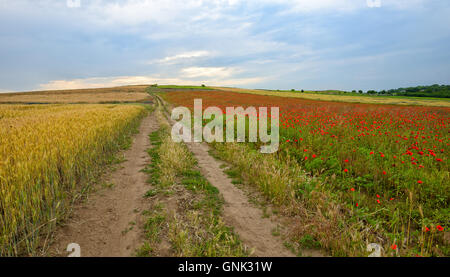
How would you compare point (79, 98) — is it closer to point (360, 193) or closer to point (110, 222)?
point (110, 222)

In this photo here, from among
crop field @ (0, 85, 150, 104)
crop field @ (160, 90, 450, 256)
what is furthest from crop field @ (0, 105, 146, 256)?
crop field @ (0, 85, 150, 104)

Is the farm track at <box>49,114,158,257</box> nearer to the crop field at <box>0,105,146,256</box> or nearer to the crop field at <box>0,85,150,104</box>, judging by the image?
the crop field at <box>0,105,146,256</box>

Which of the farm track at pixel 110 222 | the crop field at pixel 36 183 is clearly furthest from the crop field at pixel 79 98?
the farm track at pixel 110 222

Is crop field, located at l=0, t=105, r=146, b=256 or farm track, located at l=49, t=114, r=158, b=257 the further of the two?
farm track, located at l=49, t=114, r=158, b=257

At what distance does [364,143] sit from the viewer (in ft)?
25.6

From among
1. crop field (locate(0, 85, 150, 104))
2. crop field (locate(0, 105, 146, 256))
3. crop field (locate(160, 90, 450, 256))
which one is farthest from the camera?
crop field (locate(0, 85, 150, 104))

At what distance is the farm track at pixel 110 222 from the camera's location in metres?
3.28

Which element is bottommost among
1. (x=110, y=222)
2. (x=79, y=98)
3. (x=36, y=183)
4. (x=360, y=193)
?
(x=110, y=222)

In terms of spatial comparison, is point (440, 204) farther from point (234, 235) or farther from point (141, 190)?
point (141, 190)

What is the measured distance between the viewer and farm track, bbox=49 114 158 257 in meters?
3.28

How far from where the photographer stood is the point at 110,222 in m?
4.01

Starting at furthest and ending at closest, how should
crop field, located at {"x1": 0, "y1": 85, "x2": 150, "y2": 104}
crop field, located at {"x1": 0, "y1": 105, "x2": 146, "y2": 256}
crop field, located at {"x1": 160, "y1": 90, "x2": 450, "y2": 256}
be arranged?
1. crop field, located at {"x1": 0, "y1": 85, "x2": 150, "y2": 104}
2. crop field, located at {"x1": 160, "y1": 90, "x2": 450, "y2": 256}
3. crop field, located at {"x1": 0, "y1": 105, "x2": 146, "y2": 256}

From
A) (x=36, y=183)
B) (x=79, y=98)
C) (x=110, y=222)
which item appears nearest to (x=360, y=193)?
(x=110, y=222)
